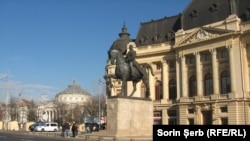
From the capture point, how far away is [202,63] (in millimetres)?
62719

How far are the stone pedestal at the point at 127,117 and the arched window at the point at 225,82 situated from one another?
1241 inches

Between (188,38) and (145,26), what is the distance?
16429mm

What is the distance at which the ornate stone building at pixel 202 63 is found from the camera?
56.4m

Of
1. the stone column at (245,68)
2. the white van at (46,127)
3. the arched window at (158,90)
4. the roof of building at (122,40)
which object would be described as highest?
the roof of building at (122,40)

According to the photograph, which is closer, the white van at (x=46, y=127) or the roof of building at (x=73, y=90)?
the white van at (x=46, y=127)

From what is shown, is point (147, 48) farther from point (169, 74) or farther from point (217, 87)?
point (217, 87)

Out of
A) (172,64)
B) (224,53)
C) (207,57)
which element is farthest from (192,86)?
(224,53)

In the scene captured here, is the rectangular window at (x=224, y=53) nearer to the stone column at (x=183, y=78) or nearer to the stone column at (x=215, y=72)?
the stone column at (x=215, y=72)

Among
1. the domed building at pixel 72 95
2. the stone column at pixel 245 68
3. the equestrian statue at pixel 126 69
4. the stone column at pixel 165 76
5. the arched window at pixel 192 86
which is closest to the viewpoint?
the equestrian statue at pixel 126 69

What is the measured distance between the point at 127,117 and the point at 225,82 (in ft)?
114

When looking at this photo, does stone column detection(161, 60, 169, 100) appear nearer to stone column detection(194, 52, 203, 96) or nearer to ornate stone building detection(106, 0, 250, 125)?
ornate stone building detection(106, 0, 250, 125)

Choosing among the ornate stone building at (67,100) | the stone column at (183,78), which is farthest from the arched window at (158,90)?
the ornate stone building at (67,100)

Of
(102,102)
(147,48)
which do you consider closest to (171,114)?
(147,48)

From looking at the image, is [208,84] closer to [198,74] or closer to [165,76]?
[198,74]
